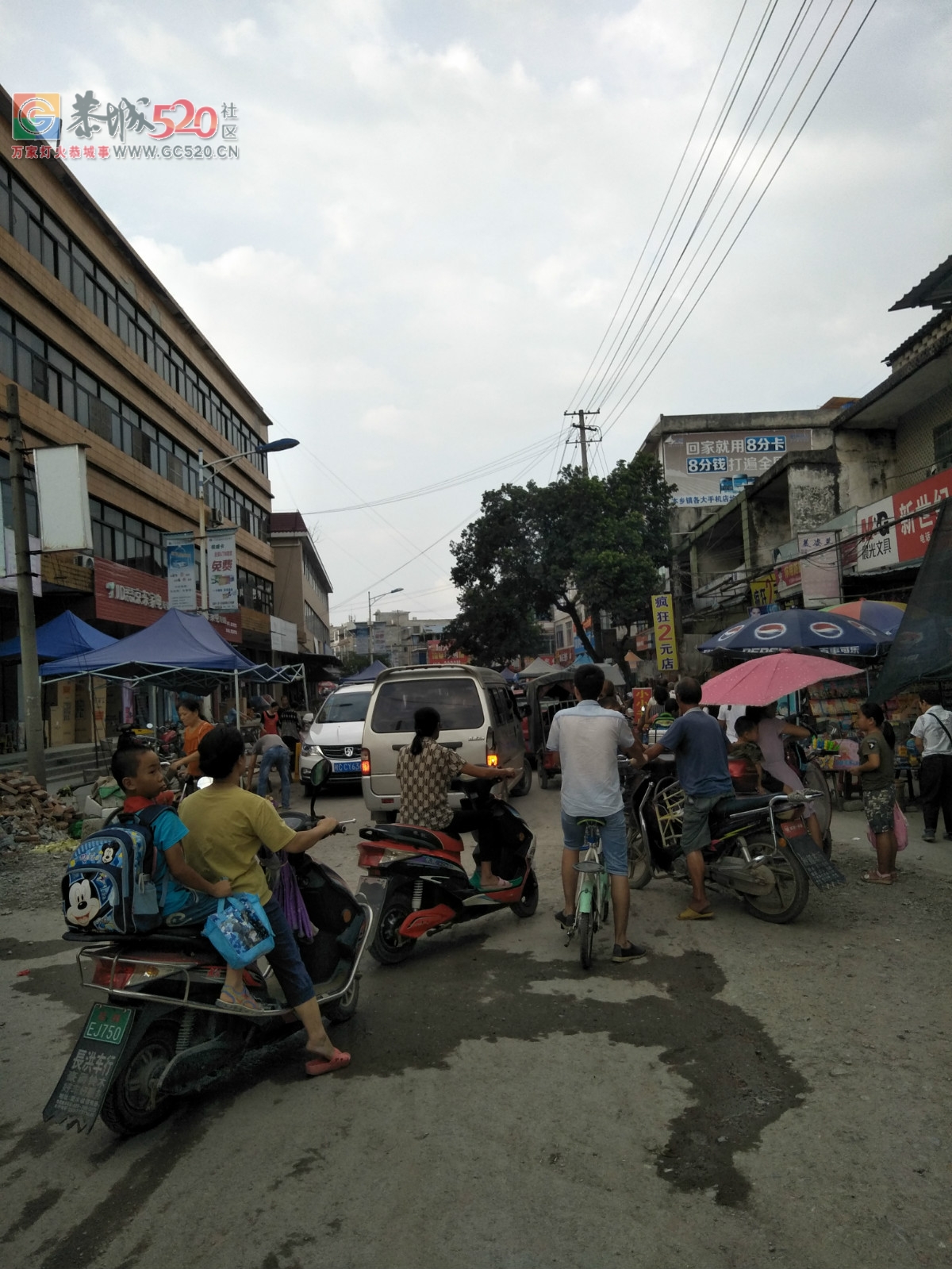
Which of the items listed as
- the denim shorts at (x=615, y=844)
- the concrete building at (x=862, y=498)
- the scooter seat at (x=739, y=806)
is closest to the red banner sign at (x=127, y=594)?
the concrete building at (x=862, y=498)

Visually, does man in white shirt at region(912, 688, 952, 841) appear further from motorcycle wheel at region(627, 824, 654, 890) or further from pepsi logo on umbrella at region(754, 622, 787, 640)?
motorcycle wheel at region(627, 824, 654, 890)

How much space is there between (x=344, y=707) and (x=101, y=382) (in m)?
16.1

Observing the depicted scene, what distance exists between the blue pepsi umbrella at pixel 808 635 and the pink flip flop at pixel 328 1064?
776 cm

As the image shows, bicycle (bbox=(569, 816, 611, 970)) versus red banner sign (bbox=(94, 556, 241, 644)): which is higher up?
red banner sign (bbox=(94, 556, 241, 644))

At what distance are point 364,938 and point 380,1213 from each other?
6.16 feet

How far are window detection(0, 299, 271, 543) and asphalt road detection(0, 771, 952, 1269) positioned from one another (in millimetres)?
19090

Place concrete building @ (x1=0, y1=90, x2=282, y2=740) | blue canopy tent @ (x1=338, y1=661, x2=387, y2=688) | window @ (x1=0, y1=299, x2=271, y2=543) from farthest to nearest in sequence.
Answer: concrete building @ (x1=0, y1=90, x2=282, y2=740) < window @ (x1=0, y1=299, x2=271, y2=543) < blue canopy tent @ (x1=338, y1=661, x2=387, y2=688)

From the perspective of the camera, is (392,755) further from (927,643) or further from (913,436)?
(913,436)

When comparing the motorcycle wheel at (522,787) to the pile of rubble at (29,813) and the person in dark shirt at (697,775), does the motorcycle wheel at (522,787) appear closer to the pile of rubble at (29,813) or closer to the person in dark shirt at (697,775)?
the pile of rubble at (29,813)

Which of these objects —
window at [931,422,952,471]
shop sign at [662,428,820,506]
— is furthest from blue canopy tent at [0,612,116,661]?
shop sign at [662,428,820,506]

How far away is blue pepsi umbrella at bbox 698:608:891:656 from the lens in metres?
10.8

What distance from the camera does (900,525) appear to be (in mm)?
14930

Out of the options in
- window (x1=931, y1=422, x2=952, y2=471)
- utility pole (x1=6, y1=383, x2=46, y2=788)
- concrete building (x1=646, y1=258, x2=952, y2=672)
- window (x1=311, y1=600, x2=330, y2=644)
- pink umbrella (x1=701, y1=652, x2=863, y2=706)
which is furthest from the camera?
window (x1=311, y1=600, x2=330, y2=644)

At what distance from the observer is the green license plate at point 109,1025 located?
3.44m
